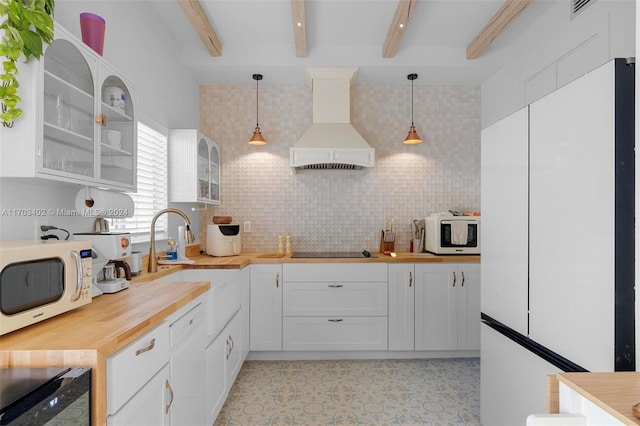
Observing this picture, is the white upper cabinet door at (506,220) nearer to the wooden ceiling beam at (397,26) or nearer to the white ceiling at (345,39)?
the wooden ceiling beam at (397,26)

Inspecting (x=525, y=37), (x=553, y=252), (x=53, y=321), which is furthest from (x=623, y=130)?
(x=525, y=37)

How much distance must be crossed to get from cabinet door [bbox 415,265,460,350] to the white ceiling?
1966mm

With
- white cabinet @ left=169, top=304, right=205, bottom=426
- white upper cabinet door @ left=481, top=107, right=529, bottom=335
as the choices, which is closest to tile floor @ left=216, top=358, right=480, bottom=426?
white cabinet @ left=169, top=304, right=205, bottom=426

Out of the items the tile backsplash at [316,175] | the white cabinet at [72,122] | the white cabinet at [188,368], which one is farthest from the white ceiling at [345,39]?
the white cabinet at [188,368]

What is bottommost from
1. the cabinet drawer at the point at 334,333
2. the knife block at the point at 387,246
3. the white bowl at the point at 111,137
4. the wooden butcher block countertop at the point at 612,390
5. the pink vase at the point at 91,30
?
the cabinet drawer at the point at 334,333

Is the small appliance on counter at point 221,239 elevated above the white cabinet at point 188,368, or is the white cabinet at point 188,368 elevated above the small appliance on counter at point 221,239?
the small appliance on counter at point 221,239

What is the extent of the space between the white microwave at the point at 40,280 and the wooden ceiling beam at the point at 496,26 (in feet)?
9.87

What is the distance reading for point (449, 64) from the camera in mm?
3193

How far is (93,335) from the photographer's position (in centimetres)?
Result: 101

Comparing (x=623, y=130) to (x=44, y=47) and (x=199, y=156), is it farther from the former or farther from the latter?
(x=199, y=156)

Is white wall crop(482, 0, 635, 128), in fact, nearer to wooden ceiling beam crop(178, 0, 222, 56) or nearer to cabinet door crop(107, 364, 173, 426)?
wooden ceiling beam crop(178, 0, 222, 56)

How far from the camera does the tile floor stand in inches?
85.0

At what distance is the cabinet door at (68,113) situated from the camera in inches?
49.5

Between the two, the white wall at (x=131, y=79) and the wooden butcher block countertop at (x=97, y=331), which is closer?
the wooden butcher block countertop at (x=97, y=331)
